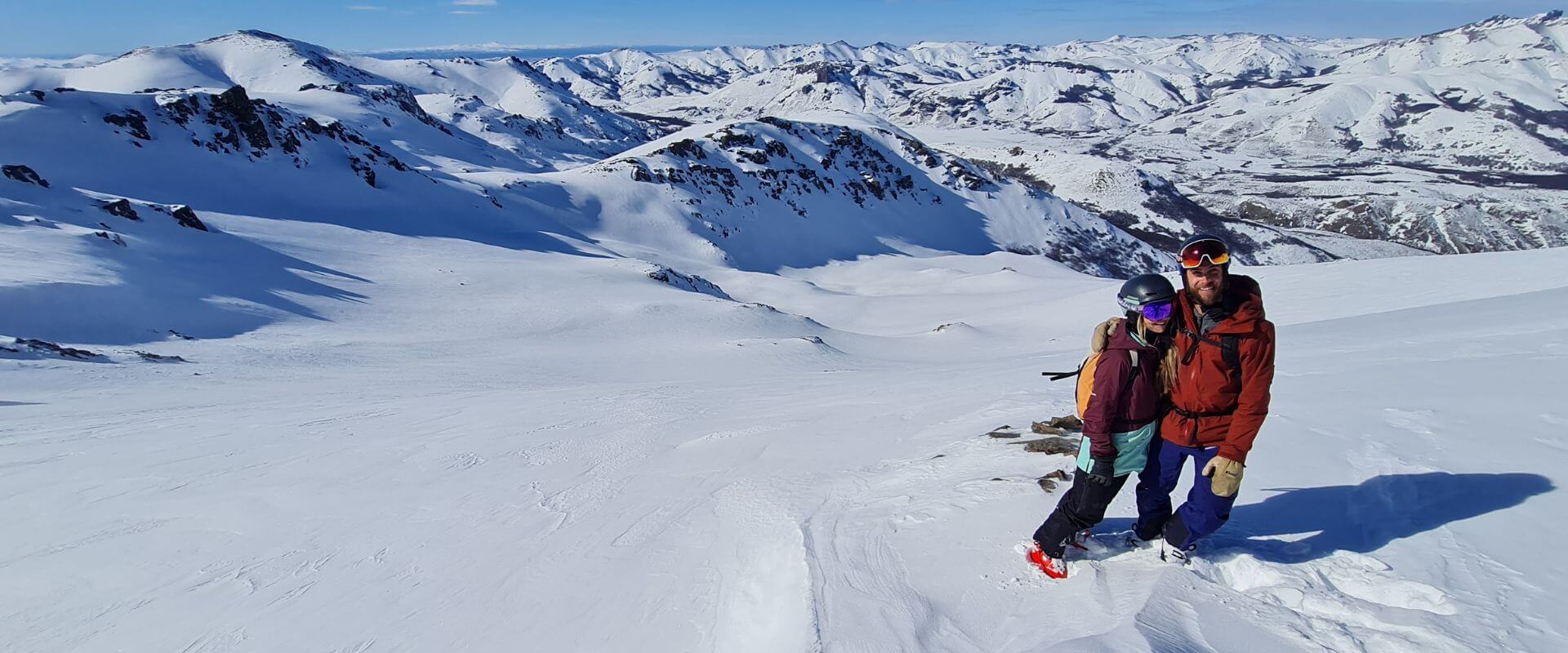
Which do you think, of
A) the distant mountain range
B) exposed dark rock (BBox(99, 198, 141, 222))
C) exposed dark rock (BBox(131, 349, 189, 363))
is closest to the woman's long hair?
exposed dark rock (BBox(131, 349, 189, 363))

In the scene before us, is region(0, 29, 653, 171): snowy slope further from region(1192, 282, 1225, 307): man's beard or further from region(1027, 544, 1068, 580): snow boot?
region(1192, 282, 1225, 307): man's beard

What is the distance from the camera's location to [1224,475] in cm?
396

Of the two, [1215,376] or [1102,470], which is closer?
[1215,376]

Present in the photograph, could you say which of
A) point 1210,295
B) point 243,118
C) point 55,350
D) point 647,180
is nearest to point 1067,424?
point 1210,295

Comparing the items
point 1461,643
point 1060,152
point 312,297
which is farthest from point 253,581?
point 1060,152

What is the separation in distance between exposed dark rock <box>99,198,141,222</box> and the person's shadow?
109 feet

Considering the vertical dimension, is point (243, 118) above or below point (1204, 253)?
above

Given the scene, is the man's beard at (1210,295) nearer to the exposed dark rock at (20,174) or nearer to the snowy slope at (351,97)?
the exposed dark rock at (20,174)

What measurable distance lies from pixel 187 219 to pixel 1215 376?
1359 inches

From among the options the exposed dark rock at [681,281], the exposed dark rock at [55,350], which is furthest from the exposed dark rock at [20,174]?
the exposed dark rock at [681,281]

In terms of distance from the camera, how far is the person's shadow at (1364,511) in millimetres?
4477

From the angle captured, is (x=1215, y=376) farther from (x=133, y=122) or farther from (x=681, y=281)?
(x=133, y=122)

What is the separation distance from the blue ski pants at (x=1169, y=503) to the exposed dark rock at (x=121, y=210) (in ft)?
108

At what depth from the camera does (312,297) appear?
77.3ft
